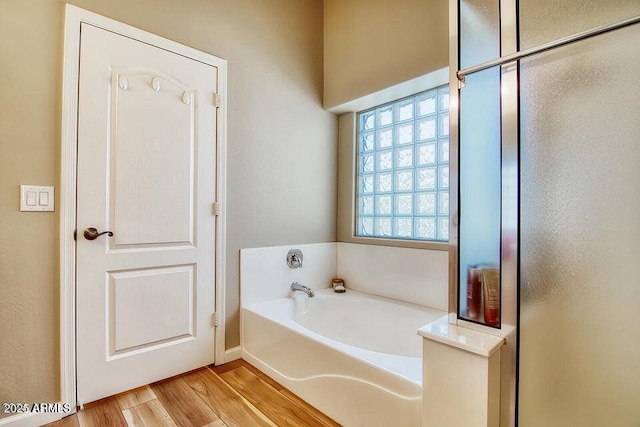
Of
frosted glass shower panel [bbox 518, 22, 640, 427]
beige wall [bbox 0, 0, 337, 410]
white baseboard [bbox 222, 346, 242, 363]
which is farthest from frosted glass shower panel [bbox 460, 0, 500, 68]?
white baseboard [bbox 222, 346, 242, 363]

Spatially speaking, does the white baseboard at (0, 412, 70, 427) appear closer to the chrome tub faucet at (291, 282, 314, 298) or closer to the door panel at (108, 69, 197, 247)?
the door panel at (108, 69, 197, 247)

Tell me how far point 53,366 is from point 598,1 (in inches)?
101

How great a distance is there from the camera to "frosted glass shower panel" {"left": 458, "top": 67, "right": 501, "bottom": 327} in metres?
1.03

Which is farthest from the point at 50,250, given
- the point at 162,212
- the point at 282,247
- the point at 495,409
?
the point at 495,409

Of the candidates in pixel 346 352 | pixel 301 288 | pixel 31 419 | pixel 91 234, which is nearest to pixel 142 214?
pixel 91 234

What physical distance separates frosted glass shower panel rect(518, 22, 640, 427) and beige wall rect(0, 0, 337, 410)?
167cm

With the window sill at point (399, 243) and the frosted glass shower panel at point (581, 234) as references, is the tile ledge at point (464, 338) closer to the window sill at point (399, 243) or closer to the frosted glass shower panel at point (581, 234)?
the frosted glass shower panel at point (581, 234)

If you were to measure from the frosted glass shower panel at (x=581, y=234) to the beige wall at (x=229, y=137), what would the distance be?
1673mm

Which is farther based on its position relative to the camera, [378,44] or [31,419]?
[378,44]

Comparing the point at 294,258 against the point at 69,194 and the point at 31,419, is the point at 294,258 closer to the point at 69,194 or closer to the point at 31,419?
the point at 69,194

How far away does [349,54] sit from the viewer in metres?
2.42

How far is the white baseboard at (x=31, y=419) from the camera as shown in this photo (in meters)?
1.37

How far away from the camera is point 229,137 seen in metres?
2.06

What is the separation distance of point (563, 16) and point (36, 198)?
2.19 meters
